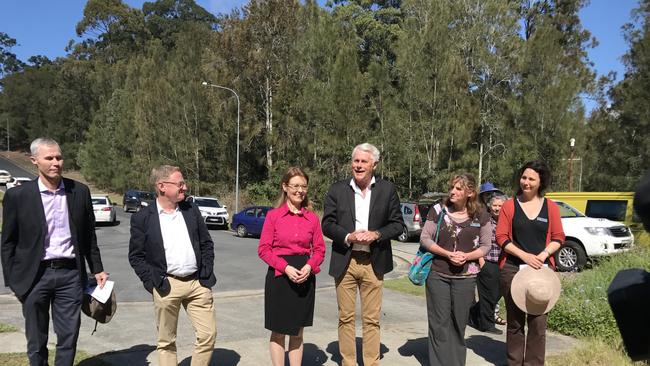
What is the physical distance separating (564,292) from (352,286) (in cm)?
347

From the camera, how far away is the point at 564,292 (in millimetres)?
6613

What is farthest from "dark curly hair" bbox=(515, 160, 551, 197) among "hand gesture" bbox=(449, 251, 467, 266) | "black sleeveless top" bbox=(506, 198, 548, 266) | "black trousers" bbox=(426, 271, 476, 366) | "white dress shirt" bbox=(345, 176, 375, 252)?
"white dress shirt" bbox=(345, 176, 375, 252)

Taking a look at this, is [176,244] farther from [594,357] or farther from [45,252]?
[594,357]

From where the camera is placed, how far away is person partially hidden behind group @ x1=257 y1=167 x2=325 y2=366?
14.2 ft

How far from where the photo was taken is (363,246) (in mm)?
4566

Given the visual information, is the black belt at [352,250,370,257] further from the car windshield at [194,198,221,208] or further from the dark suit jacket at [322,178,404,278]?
the car windshield at [194,198,221,208]

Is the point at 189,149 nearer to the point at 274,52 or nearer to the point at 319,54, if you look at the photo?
the point at 274,52

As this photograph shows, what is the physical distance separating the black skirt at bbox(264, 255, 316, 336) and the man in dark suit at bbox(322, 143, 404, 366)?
349mm

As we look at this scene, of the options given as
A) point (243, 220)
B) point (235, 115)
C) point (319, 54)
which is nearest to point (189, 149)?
point (235, 115)

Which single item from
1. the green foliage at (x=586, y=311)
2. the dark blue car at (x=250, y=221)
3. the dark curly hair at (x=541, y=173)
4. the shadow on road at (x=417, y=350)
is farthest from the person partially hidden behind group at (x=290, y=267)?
the dark blue car at (x=250, y=221)

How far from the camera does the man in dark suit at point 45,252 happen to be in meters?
3.96

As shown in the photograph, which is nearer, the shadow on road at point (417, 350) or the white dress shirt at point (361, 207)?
the white dress shirt at point (361, 207)

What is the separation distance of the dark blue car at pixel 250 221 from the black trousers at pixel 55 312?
17.5m

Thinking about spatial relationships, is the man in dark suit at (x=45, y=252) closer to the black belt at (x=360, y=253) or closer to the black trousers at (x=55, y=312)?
the black trousers at (x=55, y=312)
